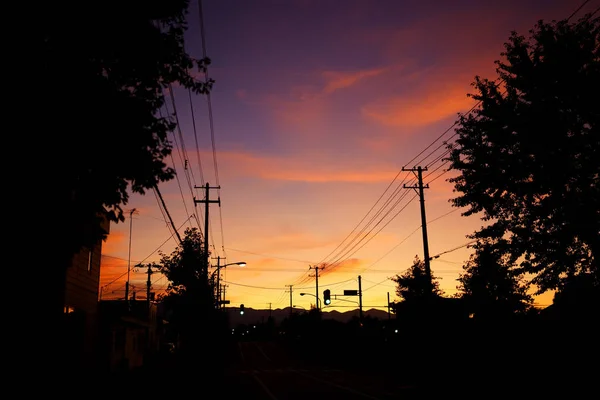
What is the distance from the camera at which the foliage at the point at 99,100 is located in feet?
23.2

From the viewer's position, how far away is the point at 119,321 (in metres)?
33.9

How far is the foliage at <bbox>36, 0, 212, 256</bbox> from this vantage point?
23.2ft

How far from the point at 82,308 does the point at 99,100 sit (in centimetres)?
1741

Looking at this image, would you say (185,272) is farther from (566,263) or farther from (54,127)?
(54,127)

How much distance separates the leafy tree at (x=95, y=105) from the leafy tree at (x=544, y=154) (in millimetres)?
14019

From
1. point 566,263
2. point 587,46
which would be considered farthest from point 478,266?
point 587,46

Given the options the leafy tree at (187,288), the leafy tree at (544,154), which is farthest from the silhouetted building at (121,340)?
the leafy tree at (544,154)

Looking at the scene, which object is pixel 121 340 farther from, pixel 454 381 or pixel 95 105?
pixel 95 105

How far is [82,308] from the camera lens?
22609 millimetres

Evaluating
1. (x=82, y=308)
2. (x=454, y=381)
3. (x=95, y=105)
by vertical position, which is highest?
(x=95, y=105)

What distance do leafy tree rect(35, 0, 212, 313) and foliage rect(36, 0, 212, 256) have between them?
16mm

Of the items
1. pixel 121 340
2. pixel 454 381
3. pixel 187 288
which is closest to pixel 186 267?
pixel 187 288

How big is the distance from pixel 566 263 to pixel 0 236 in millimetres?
19246

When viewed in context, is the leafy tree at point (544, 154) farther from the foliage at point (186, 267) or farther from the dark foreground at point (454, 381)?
the foliage at point (186, 267)
